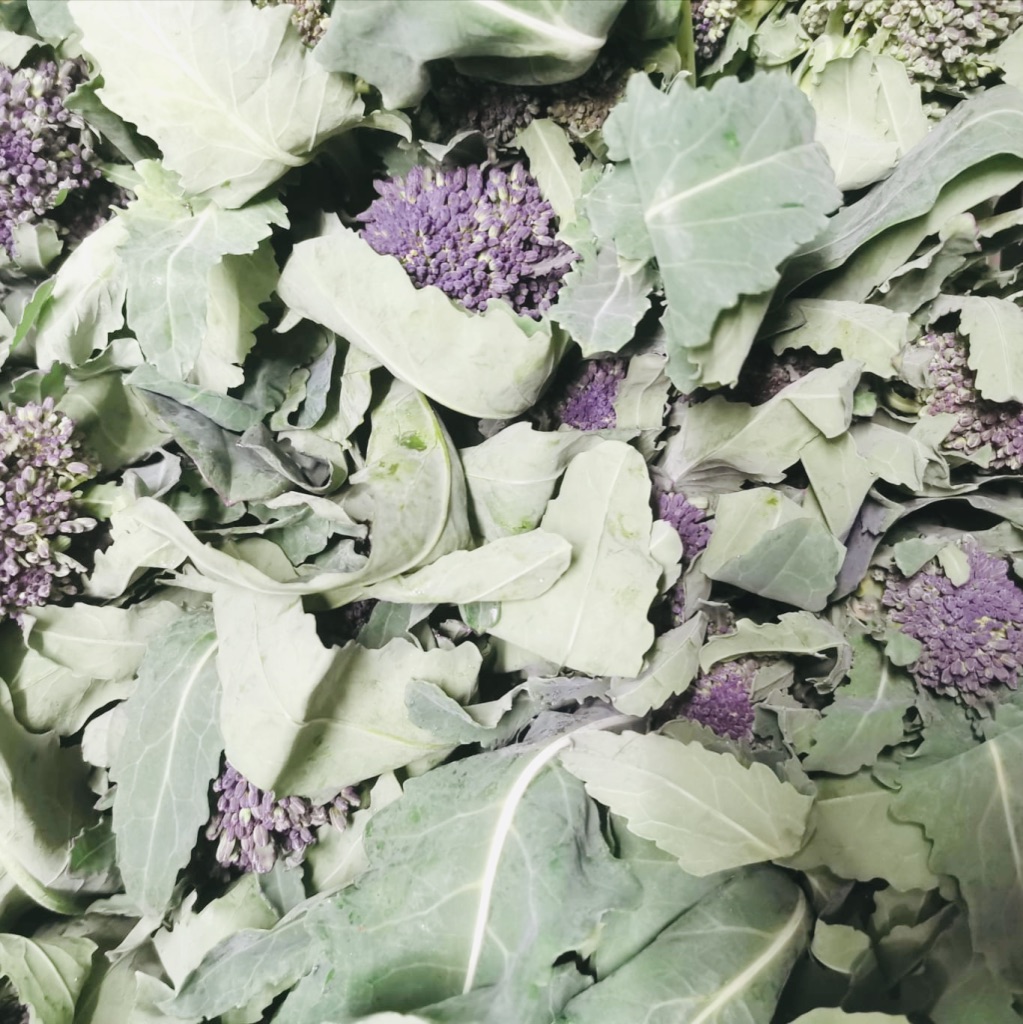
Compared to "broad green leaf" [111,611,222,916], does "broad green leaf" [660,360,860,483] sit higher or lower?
higher

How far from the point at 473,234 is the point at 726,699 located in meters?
0.57

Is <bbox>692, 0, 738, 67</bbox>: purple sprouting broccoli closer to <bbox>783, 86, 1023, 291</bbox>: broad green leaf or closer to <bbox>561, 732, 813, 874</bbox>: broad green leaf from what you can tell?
<bbox>783, 86, 1023, 291</bbox>: broad green leaf

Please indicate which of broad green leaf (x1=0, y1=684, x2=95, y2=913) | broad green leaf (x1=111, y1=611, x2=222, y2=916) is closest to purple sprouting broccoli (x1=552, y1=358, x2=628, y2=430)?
broad green leaf (x1=111, y1=611, x2=222, y2=916)

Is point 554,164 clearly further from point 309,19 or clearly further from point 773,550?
point 773,550

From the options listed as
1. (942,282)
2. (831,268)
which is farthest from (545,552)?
(942,282)

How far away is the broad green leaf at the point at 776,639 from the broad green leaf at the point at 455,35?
59cm

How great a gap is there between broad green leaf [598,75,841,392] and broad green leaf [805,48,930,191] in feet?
0.85

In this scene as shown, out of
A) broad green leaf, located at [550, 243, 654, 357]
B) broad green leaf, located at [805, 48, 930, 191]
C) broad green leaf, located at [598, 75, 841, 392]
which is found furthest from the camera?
broad green leaf, located at [805, 48, 930, 191]

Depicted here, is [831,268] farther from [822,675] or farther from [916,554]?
[822,675]

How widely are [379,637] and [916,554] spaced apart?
60cm

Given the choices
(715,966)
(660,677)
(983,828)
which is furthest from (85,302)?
(983,828)

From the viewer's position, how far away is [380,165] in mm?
1004

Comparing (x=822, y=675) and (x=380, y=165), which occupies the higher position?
(x=380, y=165)

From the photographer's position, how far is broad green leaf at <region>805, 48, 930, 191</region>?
0.92 m
